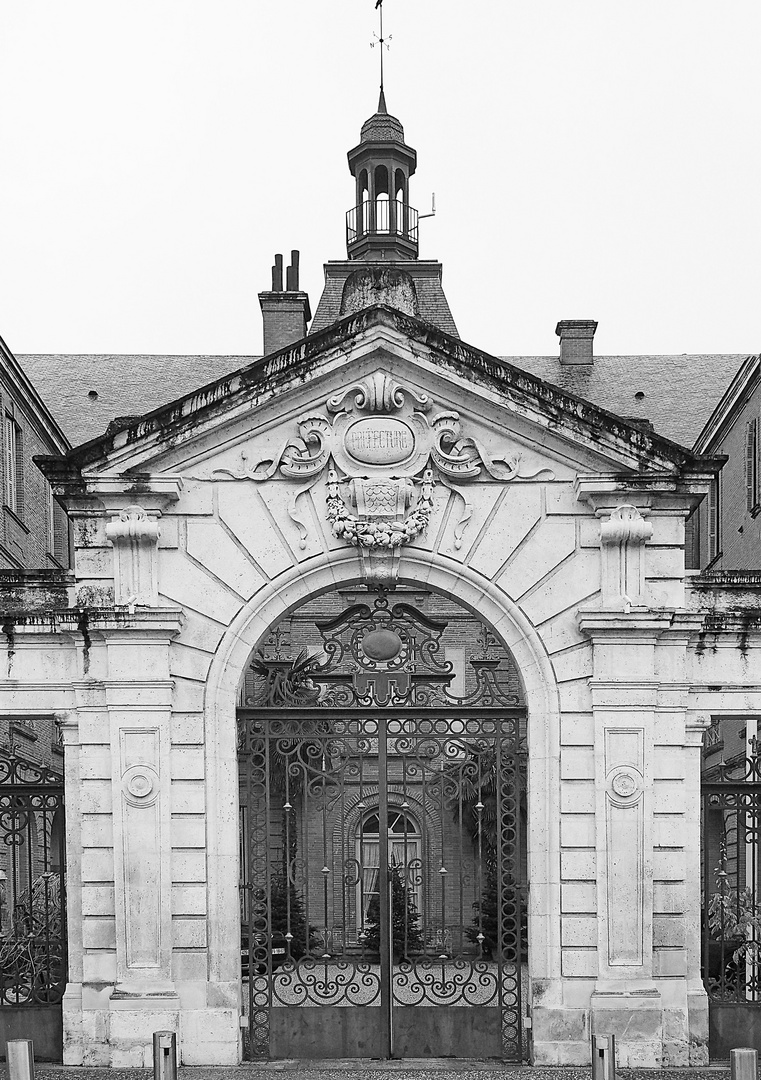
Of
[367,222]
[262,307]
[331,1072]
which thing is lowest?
[331,1072]

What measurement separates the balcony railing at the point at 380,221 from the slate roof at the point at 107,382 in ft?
18.8

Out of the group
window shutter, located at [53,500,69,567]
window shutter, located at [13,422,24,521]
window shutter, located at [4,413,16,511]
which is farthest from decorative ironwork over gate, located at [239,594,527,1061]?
window shutter, located at [53,500,69,567]

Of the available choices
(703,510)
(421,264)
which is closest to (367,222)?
(421,264)

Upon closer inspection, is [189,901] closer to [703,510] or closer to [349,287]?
[349,287]

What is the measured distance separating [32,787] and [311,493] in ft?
11.1

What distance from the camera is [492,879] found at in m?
14.2

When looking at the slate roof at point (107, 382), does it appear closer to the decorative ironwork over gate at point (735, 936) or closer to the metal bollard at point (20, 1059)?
the decorative ironwork over gate at point (735, 936)

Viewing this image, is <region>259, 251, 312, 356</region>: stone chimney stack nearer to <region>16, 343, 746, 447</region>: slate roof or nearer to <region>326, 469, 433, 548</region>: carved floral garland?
<region>16, 343, 746, 447</region>: slate roof

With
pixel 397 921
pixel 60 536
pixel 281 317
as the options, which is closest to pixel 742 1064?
pixel 397 921

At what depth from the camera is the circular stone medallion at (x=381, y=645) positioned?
503 inches

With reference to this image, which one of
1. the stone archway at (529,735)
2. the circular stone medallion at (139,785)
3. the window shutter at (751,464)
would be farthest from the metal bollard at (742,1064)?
the window shutter at (751,464)

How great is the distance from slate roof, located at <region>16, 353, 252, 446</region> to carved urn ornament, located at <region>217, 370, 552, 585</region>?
1659 cm

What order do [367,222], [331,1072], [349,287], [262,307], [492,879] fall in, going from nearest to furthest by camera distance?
[331,1072] < [349,287] < [492,879] < [262,307] < [367,222]

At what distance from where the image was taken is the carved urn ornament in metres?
12.5
